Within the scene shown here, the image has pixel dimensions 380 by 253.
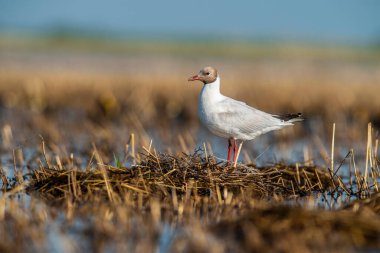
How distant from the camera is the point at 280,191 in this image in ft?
25.7

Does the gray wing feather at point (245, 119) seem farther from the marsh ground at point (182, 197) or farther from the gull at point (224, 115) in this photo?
the marsh ground at point (182, 197)

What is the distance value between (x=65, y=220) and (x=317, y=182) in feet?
10.9

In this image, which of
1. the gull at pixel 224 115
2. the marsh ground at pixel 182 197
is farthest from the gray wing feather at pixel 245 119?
the marsh ground at pixel 182 197

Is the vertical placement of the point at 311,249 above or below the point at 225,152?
above

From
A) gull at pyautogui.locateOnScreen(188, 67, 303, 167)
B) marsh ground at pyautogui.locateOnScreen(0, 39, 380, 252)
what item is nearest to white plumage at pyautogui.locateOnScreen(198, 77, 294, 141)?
gull at pyautogui.locateOnScreen(188, 67, 303, 167)

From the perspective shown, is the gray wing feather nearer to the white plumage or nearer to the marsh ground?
the white plumage

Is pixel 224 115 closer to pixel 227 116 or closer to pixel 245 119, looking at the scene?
pixel 227 116

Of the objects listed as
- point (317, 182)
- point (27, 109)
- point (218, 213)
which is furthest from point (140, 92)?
point (218, 213)

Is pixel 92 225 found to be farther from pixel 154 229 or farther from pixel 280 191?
pixel 280 191

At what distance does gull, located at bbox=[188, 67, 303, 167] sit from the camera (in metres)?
8.21

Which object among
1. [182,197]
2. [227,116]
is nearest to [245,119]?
[227,116]

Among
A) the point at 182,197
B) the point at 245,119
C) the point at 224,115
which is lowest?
the point at 182,197

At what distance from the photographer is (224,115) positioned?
26.9 feet

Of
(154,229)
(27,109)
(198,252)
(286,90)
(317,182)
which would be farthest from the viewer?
(286,90)
